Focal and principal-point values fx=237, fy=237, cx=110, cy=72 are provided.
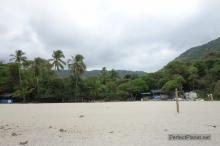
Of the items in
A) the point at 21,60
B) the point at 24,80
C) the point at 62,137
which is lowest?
the point at 62,137

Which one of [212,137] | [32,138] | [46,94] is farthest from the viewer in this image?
[46,94]

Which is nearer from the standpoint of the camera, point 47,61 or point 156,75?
point 47,61

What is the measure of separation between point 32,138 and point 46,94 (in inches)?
1565

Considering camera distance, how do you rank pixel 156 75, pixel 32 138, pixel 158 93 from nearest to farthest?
pixel 32 138 → pixel 158 93 → pixel 156 75

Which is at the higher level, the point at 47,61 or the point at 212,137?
the point at 47,61

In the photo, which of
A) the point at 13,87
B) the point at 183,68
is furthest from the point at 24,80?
the point at 183,68

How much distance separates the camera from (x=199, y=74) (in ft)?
208

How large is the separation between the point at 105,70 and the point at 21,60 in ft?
84.6

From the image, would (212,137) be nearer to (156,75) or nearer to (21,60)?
(21,60)

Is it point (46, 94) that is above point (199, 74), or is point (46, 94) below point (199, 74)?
below

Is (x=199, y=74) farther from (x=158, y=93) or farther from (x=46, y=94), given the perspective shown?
(x=46, y=94)

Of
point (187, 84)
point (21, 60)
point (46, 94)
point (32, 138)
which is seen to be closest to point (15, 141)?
point (32, 138)

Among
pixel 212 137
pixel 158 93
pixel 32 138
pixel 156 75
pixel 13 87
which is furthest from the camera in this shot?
pixel 156 75

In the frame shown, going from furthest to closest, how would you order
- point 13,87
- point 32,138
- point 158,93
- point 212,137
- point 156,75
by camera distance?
point 156,75 → point 158,93 → point 13,87 → point 32,138 → point 212,137
